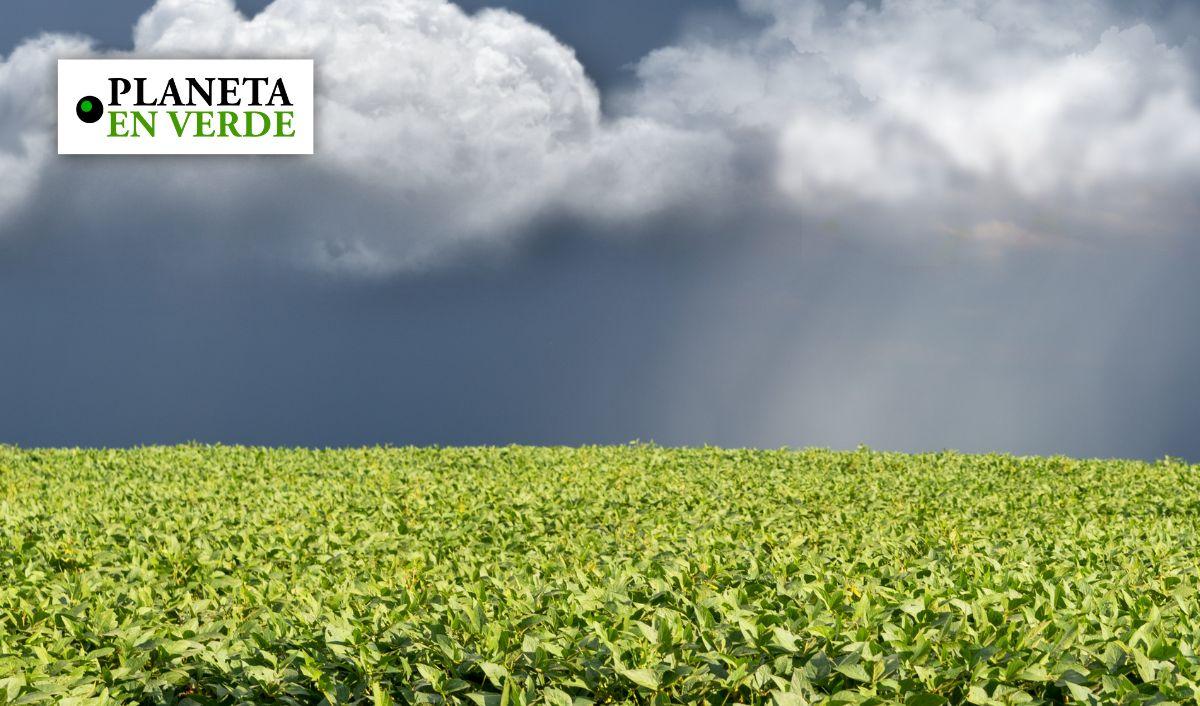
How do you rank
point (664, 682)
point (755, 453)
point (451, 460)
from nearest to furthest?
point (664, 682), point (451, 460), point (755, 453)

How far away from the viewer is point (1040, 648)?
12.6 feet

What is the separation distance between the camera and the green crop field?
362 cm

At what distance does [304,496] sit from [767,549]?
5352 millimetres

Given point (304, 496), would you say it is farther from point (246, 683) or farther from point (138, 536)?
point (246, 683)

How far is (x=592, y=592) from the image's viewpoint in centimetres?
472

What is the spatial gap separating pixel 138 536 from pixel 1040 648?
21.4ft

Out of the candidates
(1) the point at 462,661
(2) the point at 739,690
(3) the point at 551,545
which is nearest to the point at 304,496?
(3) the point at 551,545

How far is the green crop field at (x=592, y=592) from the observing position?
3619 millimetres

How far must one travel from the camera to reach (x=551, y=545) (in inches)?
294

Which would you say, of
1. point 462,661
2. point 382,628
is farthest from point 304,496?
point 462,661

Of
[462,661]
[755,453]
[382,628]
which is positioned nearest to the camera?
[462,661]

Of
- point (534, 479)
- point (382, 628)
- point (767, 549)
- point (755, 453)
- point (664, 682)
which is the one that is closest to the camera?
point (664, 682)

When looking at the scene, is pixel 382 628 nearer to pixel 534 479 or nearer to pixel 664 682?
pixel 664 682

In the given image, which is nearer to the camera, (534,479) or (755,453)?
(534,479)
